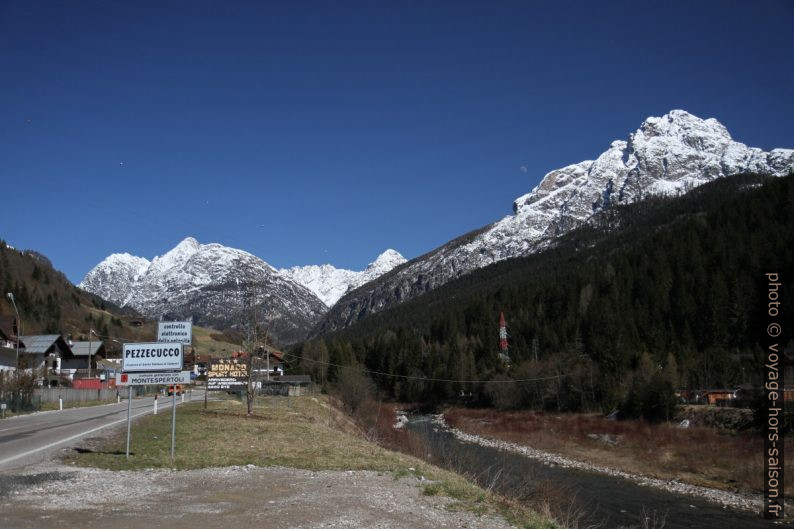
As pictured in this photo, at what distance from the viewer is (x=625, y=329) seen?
102812mm

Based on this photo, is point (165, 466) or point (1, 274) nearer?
point (165, 466)

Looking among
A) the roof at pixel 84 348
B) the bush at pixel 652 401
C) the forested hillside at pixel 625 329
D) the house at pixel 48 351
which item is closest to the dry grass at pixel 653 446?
the bush at pixel 652 401

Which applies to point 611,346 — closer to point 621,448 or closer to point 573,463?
point 621,448

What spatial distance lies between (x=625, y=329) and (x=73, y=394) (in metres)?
79.4

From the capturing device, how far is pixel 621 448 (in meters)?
57.0

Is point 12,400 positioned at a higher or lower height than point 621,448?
higher

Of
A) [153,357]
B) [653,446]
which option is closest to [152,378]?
[153,357]

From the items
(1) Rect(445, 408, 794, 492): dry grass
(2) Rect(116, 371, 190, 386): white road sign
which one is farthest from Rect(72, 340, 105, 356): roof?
(2) Rect(116, 371, 190, 386): white road sign

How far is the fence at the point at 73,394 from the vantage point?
2060 inches

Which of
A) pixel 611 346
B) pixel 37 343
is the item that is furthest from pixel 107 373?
pixel 611 346

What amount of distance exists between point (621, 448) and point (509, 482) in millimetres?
33624

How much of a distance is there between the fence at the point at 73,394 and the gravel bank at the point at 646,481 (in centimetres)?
3663

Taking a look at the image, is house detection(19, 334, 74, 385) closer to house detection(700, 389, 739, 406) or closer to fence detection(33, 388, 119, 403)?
fence detection(33, 388, 119, 403)

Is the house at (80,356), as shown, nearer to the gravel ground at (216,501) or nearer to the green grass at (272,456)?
the green grass at (272,456)
